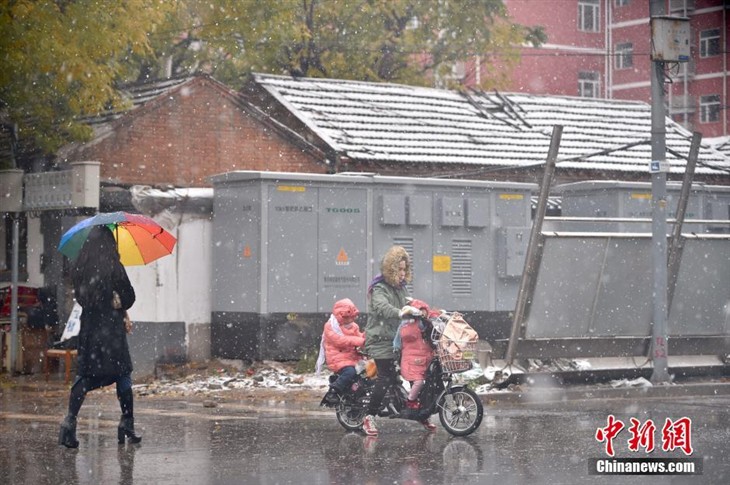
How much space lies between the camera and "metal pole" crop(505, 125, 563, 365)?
19.1m

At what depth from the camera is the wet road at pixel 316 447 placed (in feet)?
35.8

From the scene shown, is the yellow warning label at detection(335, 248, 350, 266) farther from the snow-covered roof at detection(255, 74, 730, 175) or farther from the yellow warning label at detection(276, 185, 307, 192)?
the snow-covered roof at detection(255, 74, 730, 175)

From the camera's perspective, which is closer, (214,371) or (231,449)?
(231,449)

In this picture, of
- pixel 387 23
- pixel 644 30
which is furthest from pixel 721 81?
pixel 387 23

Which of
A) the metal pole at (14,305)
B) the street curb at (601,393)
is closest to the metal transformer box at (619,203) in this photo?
the street curb at (601,393)

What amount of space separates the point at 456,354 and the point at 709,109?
59.4 metres

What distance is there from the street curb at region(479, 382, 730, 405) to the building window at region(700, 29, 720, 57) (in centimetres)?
5316

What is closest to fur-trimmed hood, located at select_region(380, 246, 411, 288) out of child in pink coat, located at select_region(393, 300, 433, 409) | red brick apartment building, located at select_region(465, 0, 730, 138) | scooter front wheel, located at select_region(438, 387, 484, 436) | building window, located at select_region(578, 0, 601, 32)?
child in pink coat, located at select_region(393, 300, 433, 409)

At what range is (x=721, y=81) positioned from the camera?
230ft

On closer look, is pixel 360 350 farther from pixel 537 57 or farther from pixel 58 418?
pixel 537 57

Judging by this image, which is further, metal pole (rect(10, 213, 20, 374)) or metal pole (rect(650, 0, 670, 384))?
metal pole (rect(10, 213, 20, 374))

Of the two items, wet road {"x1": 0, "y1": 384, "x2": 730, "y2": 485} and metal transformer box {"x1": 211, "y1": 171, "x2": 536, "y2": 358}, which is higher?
metal transformer box {"x1": 211, "y1": 171, "x2": 536, "y2": 358}

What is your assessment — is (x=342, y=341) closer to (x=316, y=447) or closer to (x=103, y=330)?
(x=316, y=447)

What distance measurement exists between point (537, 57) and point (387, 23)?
26.3 meters
